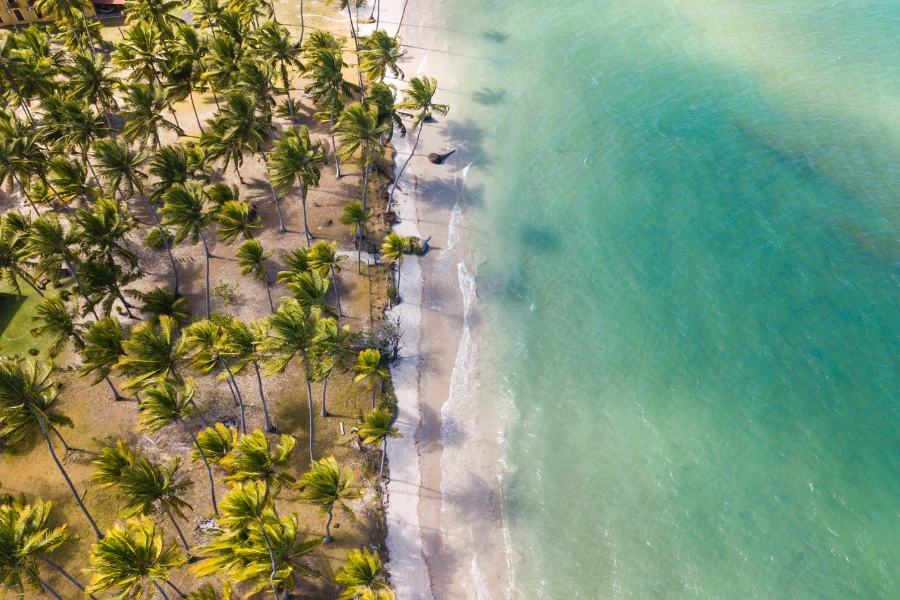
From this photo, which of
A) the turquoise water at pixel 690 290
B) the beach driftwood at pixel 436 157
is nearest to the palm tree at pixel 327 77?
the beach driftwood at pixel 436 157

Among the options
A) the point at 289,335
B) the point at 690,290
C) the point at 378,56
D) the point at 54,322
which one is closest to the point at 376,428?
the point at 289,335

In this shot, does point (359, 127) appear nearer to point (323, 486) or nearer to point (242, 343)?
point (242, 343)

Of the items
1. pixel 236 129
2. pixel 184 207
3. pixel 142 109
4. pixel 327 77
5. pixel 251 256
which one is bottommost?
pixel 251 256

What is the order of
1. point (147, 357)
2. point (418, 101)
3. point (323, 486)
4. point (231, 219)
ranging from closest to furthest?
1. point (323, 486)
2. point (147, 357)
3. point (231, 219)
4. point (418, 101)

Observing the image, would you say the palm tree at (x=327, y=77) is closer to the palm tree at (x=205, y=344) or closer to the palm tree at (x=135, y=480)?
the palm tree at (x=205, y=344)

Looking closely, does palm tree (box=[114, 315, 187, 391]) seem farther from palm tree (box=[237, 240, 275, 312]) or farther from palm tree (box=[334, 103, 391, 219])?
palm tree (box=[334, 103, 391, 219])
